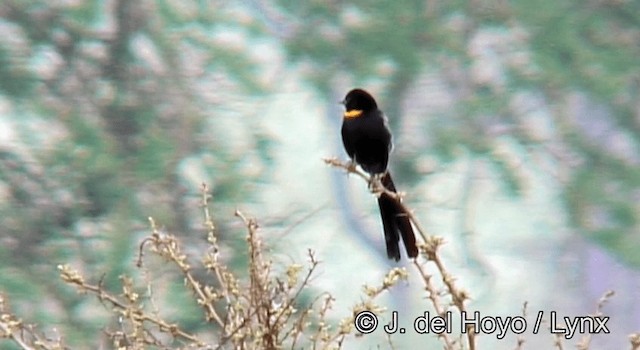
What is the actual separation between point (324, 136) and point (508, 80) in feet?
1.25

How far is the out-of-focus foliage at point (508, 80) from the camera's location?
242 cm

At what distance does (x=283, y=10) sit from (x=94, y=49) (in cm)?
38

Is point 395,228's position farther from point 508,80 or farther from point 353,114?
point 508,80

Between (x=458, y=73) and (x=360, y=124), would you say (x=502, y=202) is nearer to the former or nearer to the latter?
(x=458, y=73)

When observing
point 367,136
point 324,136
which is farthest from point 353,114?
point 324,136

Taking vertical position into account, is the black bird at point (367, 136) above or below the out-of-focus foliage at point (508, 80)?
below

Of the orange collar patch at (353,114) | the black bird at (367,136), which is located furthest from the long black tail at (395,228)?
the orange collar patch at (353,114)

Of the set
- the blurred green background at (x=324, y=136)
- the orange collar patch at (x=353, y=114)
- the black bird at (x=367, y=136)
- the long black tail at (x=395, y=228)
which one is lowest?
the long black tail at (x=395, y=228)

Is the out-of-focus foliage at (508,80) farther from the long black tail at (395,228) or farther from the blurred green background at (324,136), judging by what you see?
the long black tail at (395,228)

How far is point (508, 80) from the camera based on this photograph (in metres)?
2.44

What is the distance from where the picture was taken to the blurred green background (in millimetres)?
2371

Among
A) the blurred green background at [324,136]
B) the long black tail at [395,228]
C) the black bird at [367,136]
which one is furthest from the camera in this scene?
the blurred green background at [324,136]

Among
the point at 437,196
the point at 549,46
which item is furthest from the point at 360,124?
the point at 549,46

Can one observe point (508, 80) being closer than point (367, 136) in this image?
No
